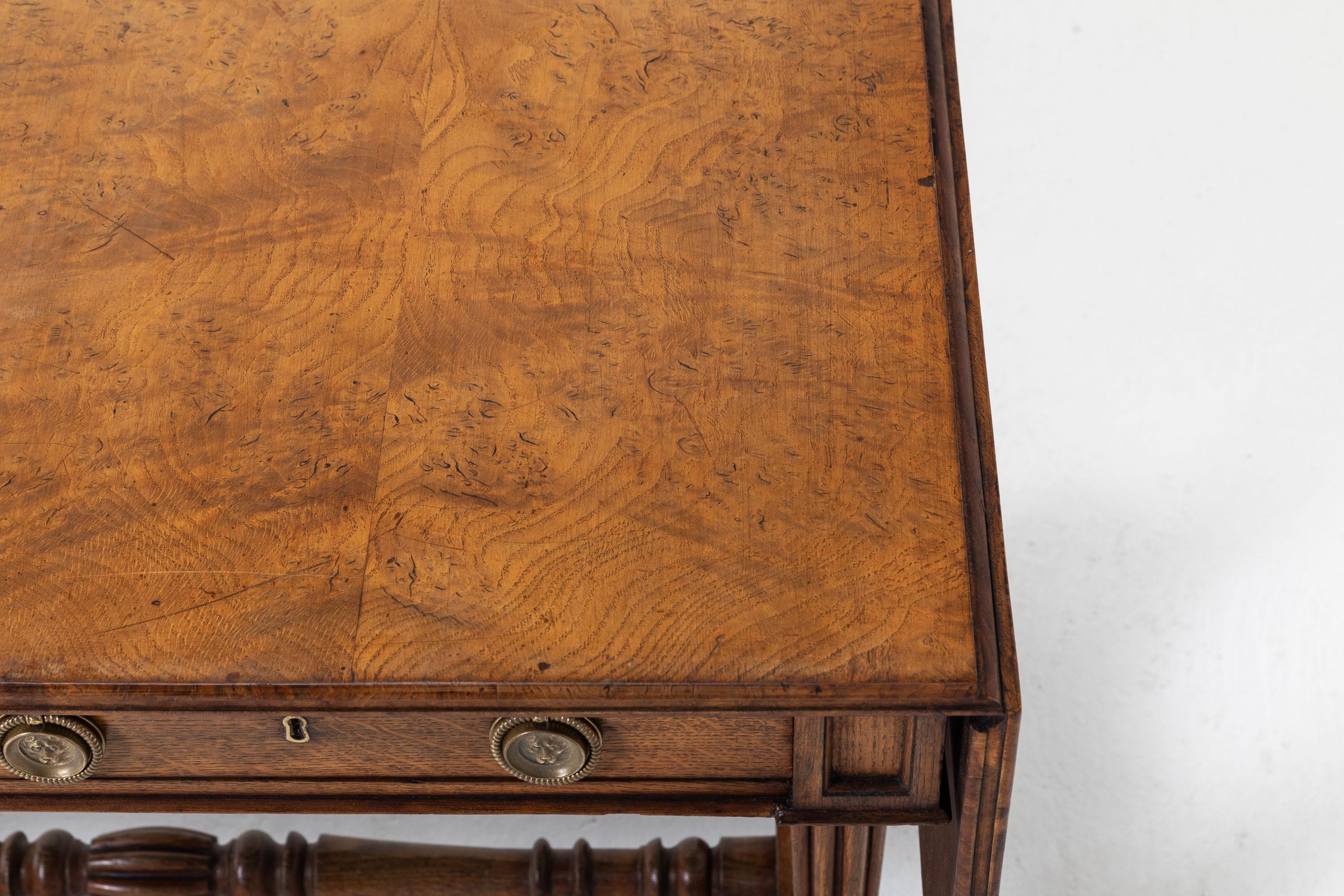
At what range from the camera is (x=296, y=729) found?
860 millimetres

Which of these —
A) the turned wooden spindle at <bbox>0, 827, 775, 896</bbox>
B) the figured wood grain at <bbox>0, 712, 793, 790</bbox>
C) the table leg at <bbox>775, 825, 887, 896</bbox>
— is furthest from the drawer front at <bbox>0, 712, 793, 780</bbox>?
the turned wooden spindle at <bbox>0, 827, 775, 896</bbox>

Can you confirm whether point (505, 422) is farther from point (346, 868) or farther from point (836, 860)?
point (346, 868)

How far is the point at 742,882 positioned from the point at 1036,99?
1233 millimetres

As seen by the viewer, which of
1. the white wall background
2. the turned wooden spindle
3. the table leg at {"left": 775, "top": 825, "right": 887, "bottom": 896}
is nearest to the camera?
the table leg at {"left": 775, "top": 825, "right": 887, "bottom": 896}

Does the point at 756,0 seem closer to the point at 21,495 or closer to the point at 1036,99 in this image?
the point at 21,495

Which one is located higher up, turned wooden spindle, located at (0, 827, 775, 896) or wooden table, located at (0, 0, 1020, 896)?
wooden table, located at (0, 0, 1020, 896)

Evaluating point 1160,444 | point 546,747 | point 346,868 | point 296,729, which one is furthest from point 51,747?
point 1160,444

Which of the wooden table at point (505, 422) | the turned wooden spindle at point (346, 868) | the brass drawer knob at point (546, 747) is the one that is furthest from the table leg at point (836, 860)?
the brass drawer knob at point (546, 747)

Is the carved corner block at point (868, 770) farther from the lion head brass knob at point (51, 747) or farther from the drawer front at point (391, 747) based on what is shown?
the lion head brass knob at point (51, 747)

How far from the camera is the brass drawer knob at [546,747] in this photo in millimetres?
830

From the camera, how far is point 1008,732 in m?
0.79

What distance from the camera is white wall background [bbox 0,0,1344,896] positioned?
139 cm

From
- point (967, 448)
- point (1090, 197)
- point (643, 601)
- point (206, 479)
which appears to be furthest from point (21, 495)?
point (1090, 197)

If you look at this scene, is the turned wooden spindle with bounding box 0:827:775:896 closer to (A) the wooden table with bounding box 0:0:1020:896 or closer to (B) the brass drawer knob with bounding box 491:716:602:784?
(A) the wooden table with bounding box 0:0:1020:896
